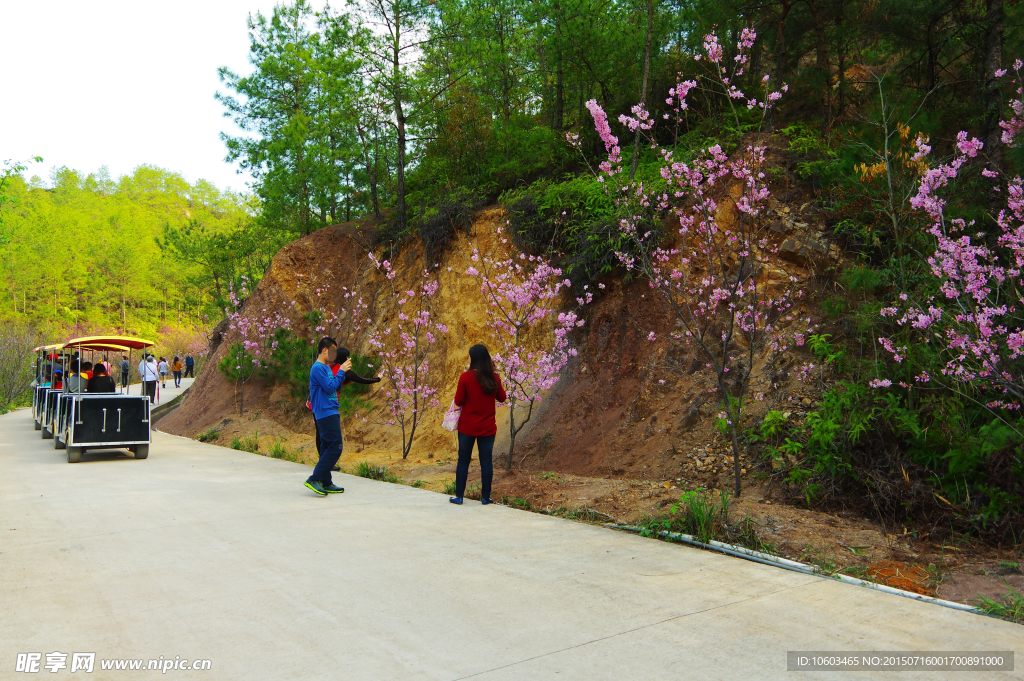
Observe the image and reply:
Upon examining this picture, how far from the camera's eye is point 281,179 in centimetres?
2434

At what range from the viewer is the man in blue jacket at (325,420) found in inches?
347

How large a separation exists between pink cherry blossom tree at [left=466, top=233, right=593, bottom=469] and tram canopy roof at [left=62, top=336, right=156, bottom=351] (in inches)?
330

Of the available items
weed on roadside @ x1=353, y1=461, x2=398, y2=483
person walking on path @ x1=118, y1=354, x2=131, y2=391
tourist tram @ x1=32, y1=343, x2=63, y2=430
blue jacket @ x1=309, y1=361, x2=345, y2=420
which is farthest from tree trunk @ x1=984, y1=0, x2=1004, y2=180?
tourist tram @ x1=32, y1=343, x2=63, y2=430

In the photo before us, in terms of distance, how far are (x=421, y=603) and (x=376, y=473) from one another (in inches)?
241

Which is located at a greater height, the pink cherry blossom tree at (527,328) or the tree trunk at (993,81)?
the tree trunk at (993,81)

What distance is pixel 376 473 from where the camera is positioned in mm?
10453

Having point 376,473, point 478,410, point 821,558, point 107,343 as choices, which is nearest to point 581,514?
point 478,410

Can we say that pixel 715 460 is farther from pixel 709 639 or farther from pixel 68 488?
pixel 68 488

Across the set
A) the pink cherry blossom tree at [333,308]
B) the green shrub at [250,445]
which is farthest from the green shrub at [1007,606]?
the pink cherry blossom tree at [333,308]

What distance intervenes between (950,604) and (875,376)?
12.2 ft

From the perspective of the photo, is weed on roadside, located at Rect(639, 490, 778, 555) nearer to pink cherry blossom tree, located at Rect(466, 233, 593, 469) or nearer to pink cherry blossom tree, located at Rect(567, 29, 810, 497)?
pink cherry blossom tree, located at Rect(567, 29, 810, 497)

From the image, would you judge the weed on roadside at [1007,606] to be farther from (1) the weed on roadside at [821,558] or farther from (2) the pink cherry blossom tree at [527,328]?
(2) the pink cherry blossom tree at [527,328]

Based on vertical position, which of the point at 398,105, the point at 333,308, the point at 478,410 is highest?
the point at 398,105

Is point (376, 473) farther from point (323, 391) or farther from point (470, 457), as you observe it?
point (470, 457)
